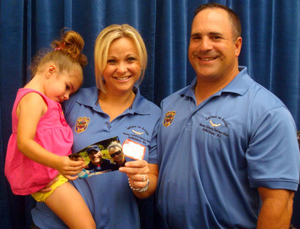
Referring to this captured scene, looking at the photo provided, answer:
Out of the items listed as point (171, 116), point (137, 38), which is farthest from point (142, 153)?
point (137, 38)

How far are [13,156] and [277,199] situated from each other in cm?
147

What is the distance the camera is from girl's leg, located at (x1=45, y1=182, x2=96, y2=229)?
4.43ft

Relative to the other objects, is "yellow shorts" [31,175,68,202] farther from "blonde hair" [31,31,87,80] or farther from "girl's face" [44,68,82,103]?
"blonde hair" [31,31,87,80]

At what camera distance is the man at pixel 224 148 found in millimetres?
1193

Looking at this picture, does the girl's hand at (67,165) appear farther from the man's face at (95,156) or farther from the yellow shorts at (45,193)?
the yellow shorts at (45,193)

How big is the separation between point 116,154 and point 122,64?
61 centimetres

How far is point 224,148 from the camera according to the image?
1301 millimetres

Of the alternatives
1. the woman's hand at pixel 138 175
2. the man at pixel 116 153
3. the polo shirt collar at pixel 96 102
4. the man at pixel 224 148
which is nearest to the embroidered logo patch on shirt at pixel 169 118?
the man at pixel 224 148

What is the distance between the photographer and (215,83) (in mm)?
1485

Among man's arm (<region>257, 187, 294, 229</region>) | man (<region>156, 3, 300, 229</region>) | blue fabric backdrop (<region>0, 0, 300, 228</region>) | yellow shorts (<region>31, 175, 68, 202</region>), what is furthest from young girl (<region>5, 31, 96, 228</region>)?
man's arm (<region>257, 187, 294, 229</region>)

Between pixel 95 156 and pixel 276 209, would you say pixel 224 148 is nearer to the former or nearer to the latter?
pixel 276 209

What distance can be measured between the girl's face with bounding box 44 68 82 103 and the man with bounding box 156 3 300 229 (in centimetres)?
67

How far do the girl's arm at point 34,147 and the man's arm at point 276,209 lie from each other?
0.95m

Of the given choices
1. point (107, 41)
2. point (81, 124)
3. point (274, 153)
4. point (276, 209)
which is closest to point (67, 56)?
A: point (107, 41)
